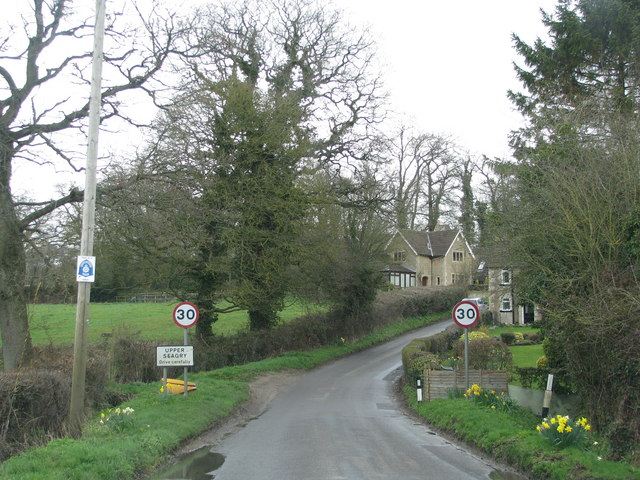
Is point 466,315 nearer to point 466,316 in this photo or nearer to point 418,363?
point 466,316

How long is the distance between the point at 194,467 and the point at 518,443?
561cm

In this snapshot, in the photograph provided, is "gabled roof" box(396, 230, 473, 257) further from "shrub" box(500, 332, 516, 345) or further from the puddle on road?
the puddle on road

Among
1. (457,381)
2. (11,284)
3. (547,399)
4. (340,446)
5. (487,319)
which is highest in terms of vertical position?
(11,284)

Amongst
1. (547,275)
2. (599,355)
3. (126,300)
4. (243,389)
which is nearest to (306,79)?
(243,389)

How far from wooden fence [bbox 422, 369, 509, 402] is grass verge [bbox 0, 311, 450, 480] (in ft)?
19.0

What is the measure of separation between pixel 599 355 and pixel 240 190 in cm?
1885

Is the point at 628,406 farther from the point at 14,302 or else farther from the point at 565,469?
the point at 14,302

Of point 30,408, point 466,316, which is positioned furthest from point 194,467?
point 466,316

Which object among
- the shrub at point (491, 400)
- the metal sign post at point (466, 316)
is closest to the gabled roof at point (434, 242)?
the metal sign post at point (466, 316)

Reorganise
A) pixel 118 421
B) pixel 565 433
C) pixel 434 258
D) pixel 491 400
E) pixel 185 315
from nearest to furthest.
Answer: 1. pixel 565 433
2. pixel 118 421
3. pixel 491 400
4. pixel 185 315
5. pixel 434 258

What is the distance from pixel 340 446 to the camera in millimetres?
11812

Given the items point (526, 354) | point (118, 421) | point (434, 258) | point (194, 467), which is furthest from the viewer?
point (434, 258)

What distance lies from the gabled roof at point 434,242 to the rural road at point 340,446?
166 ft

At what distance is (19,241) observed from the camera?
57.8ft
